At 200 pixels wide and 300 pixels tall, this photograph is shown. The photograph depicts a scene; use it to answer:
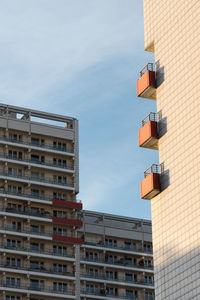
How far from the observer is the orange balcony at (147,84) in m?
76.8

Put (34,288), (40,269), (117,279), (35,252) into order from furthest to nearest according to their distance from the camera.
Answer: (117,279) < (40,269) < (35,252) < (34,288)

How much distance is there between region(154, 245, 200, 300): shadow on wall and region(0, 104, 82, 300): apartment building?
53301mm

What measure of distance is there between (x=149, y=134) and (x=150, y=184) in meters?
4.72

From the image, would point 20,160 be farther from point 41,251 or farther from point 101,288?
point 101,288

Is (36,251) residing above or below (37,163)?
below

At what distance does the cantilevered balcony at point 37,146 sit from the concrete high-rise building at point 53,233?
6.0 inches

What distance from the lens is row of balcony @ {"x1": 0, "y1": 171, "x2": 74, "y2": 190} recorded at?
414 feet

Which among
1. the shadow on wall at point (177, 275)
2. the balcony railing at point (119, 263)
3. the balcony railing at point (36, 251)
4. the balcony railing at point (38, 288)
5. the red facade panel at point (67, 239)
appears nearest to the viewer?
the shadow on wall at point (177, 275)

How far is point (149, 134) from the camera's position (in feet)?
244

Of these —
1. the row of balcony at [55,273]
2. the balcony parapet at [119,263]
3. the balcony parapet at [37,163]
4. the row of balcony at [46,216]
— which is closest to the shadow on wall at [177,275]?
the row of balcony at [55,273]

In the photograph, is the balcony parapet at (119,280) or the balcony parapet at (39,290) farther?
the balcony parapet at (119,280)

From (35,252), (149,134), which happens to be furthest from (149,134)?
(35,252)

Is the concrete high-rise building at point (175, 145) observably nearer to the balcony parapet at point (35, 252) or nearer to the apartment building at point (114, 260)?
the balcony parapet at point (35, 252)

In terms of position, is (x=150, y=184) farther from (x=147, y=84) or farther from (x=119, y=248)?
(x=119, y=248)
